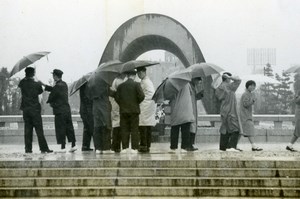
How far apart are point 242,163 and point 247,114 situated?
3.40 metres

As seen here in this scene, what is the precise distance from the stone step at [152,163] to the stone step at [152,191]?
2.01ft

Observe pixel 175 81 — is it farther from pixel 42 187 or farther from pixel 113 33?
pixel 113 33

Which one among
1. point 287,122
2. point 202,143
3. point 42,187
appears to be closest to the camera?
point 42,187

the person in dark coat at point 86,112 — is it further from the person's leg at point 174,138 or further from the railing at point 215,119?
the railing at point 215,119

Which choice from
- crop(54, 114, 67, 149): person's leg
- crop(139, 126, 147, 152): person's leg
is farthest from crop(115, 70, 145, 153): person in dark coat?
crop(54, 114, 67, 149): person's leg

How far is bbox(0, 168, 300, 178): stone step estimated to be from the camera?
8.80m

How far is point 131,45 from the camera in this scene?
16469mm

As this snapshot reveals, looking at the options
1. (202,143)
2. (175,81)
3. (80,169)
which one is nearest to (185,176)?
(80,169)

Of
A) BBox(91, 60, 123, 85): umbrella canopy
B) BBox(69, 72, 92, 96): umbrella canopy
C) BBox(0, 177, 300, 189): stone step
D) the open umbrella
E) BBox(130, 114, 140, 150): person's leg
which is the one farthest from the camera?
the open umbrella

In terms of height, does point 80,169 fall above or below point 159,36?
below

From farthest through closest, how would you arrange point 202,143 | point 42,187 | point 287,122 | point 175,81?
1. point 287,122
2. point 202,143
3. point 175,81
4. point 42,187

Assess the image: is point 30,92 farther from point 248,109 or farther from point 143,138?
point 248,109

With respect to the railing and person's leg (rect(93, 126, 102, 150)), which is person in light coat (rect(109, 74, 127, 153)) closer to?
person's leg (rect(93, 126, 102, 150))

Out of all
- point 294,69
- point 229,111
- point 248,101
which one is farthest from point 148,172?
point 294,69
